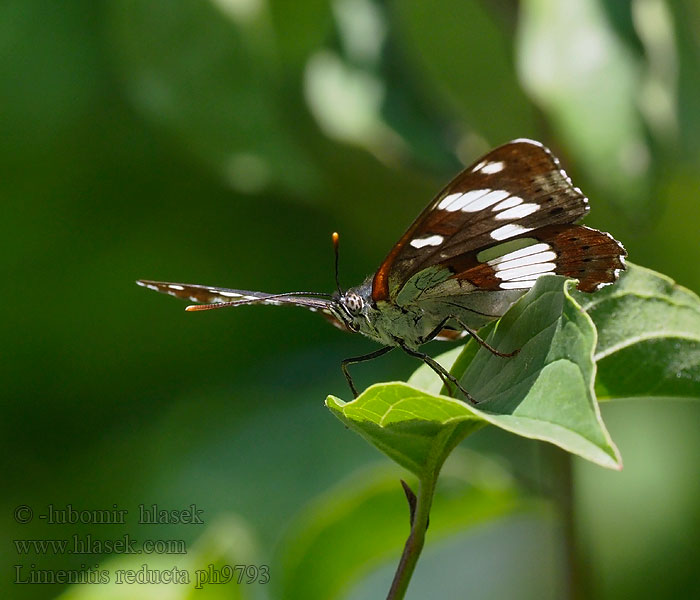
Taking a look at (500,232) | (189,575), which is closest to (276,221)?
(189,575)

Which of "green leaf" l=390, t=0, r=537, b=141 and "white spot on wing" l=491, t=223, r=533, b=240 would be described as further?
"green leaf" l=390, t=0, r=537, b=141

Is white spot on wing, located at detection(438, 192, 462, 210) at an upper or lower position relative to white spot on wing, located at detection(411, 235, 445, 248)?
upper

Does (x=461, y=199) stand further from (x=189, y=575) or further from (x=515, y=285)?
(x=189, y=575)

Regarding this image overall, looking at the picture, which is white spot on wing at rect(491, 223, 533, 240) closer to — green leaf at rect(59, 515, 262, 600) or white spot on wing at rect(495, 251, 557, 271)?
white spot on wing at rect(495, 251, 557, 271)

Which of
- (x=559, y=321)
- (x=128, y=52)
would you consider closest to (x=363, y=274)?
(x=128, y=52)

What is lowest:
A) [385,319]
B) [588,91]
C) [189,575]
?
[189,575]

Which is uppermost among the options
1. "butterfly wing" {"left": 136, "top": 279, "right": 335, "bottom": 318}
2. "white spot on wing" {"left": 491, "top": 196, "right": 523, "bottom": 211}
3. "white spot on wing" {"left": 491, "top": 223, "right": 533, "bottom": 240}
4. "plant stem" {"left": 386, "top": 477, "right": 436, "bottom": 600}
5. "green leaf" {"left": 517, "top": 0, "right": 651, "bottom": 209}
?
"green leaf" {"left": 517, "top": 0, "right": 651, "bottom": 209}

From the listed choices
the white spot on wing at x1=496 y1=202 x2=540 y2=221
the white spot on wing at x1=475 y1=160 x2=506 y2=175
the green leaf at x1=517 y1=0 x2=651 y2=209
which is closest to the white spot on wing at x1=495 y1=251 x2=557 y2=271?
the white spot on wing at x1=496 y1=202 x2=540 y2=221

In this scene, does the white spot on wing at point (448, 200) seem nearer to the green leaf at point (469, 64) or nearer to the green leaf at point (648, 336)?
the green leaf at point (648, 336)
